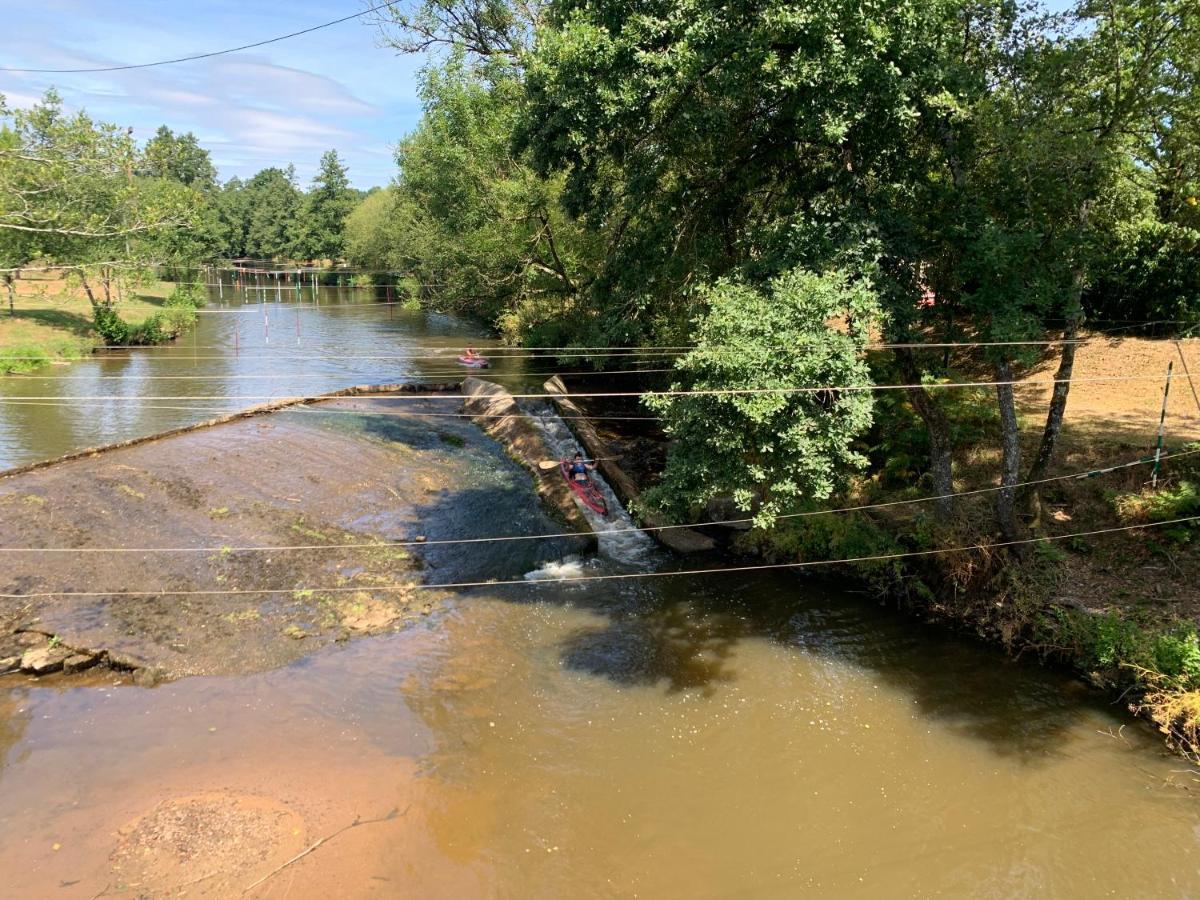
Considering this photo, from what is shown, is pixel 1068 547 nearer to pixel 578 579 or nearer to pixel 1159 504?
pixel 1159 504

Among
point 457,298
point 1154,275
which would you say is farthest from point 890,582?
point 457,298

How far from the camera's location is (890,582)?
43.1 ft

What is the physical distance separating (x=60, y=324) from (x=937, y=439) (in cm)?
4015

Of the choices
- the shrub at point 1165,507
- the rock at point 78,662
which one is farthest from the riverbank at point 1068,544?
the rock at point 78,662

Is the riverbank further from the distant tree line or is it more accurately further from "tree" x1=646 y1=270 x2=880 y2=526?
"tree" x1=646 y1=270 x2=880 y2=526

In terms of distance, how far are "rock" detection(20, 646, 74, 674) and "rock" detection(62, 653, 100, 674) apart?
6 cm

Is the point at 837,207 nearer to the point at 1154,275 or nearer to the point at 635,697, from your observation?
the point at 635,697

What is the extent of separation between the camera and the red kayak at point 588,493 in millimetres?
16734

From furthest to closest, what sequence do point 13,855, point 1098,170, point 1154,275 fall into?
1. point 1154,275
2. point 1098,170
3. point 13,855

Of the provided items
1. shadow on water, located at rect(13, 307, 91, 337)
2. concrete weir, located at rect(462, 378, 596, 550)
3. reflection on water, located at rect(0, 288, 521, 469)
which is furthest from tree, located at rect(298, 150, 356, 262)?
concrete weir, located at rect(462, 378, 596, 550)

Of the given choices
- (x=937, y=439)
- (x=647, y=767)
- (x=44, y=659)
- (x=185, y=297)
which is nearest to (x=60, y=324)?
(x=185, y=297)

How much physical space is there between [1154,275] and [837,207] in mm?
11707

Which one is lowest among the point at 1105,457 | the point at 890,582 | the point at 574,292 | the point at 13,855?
the point at 13,855

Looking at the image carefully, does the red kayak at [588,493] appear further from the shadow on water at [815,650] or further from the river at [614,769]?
the river at [614,769]
